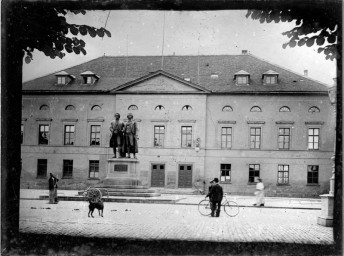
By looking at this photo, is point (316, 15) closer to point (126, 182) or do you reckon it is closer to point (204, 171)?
point (126, 182)

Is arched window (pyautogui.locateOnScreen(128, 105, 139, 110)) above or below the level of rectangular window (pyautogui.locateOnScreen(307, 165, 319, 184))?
above

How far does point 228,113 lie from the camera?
37875 mm

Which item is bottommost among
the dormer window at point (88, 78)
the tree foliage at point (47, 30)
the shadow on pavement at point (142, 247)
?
the shadow on pavement at point (142, 247)

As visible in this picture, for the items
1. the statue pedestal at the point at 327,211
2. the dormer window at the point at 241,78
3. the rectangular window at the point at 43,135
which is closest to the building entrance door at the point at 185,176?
the dormer window at the point at 241,78

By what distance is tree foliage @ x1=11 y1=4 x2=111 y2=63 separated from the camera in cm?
851

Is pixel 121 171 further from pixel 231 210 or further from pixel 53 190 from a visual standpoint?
pixel 231 210

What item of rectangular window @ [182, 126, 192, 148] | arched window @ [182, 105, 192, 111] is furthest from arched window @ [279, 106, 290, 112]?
rectangular window @ [182, 126, 192, 148]

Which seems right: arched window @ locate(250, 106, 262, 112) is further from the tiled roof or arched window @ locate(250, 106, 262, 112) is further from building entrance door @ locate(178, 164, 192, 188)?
building entrance door @ locate(178, 164, 192, 188)

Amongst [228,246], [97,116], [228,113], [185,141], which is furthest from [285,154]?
[228,246]

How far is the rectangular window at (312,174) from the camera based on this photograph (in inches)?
1445

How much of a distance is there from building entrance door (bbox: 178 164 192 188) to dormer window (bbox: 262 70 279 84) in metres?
9.42

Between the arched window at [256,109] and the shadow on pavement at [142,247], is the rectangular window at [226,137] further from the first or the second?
the shadow on pavement at [142,247]

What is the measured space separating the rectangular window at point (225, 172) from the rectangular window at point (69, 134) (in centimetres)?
1292

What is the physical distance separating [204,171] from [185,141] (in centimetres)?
293
